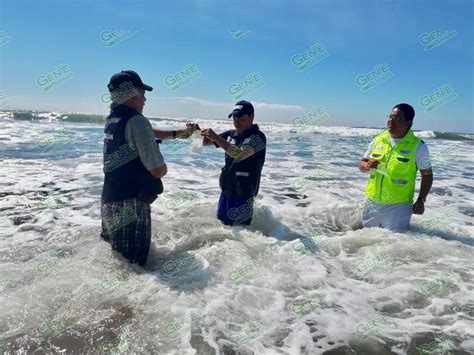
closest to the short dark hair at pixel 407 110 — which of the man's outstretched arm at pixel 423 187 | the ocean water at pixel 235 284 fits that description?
the man's outstretched arm at pixel 423 187

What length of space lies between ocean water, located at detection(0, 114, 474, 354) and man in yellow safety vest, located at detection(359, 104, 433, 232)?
0.36 metres

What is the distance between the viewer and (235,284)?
12.6ft

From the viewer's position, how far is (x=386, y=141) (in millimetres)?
5582

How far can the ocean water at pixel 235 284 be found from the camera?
295cm

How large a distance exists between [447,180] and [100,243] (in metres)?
11.2

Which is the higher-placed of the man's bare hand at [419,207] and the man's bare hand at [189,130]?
the man's bare hand at [189,130]

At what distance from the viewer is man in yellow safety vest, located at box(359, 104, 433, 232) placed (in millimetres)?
5257

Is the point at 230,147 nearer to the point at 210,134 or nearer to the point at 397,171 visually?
the point at 210,134

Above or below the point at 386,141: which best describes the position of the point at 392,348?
below

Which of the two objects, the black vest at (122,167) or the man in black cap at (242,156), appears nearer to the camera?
the black vest at (122,167)

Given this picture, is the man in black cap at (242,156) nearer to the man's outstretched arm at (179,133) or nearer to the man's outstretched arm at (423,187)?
the man's outstretched arm at (179,133)

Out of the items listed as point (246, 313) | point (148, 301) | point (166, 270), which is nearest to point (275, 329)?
point (246, 313)

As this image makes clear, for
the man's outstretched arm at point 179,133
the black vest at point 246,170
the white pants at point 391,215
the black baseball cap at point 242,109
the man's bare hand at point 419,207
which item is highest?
the black baseball cap at point 242,109

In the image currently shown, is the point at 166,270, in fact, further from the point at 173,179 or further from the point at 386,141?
the point at 173,179
